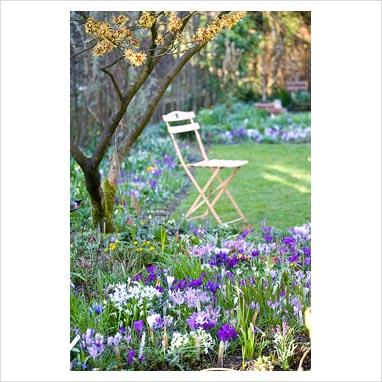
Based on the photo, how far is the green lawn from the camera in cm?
636

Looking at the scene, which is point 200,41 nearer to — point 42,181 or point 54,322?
point 42,181

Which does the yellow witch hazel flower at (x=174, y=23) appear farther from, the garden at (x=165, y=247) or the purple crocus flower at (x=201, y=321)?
the purple crocus flower at (x=201, y=321)

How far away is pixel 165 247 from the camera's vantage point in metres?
4.53

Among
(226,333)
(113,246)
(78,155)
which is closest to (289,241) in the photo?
(113,246)

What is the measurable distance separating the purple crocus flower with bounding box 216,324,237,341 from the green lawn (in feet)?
9.10

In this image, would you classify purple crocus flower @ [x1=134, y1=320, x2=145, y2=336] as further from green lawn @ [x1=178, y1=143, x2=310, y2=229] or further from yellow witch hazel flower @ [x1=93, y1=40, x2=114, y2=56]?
green lawn @ [x1=178, y1=143, x2=310, y2=229]

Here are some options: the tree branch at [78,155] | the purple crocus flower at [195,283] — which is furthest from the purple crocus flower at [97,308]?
the tree branch at [78,155]

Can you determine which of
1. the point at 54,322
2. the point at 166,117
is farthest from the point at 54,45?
the point at 166,117

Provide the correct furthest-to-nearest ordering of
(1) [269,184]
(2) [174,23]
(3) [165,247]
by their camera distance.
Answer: (1) [269,184] < (3) [165,247] < (2) [174,23]

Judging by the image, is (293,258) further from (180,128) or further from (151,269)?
(180,128)

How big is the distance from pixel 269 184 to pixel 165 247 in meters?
3.26

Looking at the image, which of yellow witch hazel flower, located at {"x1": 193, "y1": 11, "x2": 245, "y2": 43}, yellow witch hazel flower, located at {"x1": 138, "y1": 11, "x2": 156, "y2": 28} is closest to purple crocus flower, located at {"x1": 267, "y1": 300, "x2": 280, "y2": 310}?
yellow witch hazel flower, located at {"x1": 193, "y1": 11, "x2": 245, "y2": 43}

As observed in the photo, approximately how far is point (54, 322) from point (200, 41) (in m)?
1.63

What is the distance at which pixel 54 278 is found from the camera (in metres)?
2.82
